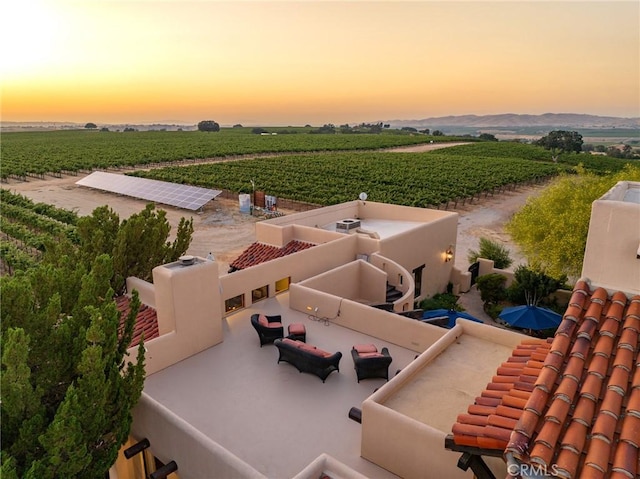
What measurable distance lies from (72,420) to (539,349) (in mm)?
6412

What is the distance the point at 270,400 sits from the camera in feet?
29.8

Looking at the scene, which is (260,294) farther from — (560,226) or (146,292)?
(560,226)

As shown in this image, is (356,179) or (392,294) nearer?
(392,294)

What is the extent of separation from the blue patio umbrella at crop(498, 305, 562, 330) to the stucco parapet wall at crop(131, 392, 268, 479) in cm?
1337

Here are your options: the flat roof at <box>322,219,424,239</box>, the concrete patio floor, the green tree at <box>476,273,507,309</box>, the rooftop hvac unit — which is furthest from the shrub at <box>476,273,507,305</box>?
the concrete patio floor

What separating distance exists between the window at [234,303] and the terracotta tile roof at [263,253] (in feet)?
10.6

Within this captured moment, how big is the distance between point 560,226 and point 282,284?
40.0ft

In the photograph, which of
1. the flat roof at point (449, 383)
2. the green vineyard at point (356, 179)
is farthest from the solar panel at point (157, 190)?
the flat roof at point (449, 383)

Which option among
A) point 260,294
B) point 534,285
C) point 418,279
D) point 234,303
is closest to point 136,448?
point 234,303

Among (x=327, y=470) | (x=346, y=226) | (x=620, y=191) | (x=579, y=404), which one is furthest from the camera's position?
(x=346, y=226)

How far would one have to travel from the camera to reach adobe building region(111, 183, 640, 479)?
5.45 metres

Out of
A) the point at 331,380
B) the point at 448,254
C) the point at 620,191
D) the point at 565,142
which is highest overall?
the point at 620,191

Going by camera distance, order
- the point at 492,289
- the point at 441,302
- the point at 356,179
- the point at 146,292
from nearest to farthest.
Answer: the point at 146,292 → the point at 441,302 → the point at 492,289 → the point at 356,179

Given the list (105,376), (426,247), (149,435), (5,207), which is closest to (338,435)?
(149,435)
